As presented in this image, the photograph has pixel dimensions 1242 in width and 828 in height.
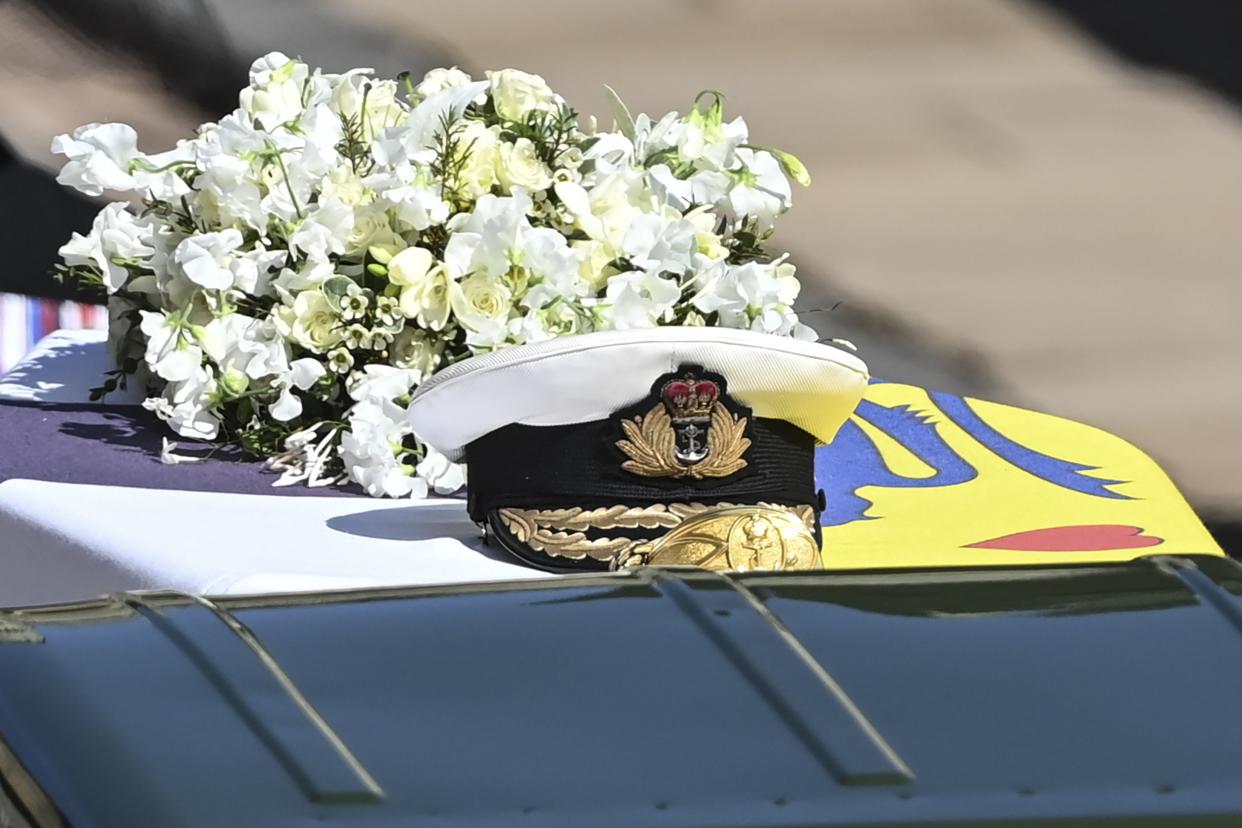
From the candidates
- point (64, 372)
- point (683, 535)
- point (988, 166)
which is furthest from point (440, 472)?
point (988, 166)

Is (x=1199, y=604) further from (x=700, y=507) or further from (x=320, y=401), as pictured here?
(x=320, y=401)

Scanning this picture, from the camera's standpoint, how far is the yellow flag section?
1498 mm

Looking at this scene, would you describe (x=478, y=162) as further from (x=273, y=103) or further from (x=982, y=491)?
(x=982, y=491)

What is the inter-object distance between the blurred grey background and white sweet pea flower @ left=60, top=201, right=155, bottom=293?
49.1 inches

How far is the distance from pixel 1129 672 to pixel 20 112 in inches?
107

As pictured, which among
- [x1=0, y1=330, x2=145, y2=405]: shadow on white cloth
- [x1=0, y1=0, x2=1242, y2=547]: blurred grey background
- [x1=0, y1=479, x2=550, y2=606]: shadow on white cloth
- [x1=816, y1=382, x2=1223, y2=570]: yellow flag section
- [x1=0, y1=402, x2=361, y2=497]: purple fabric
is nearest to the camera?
[x1=0, y1=479, x2=550, y2=606]: shadow on white cloth

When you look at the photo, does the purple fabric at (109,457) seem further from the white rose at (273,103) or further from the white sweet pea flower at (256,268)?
the white rose at (273,103)

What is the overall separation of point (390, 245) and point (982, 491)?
709 millimetres

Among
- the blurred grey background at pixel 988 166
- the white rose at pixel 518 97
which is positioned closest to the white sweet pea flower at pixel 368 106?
the white rose at pixel 518 97

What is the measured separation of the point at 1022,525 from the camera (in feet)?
5.34

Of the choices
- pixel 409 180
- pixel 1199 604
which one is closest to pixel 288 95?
pixel 409 180

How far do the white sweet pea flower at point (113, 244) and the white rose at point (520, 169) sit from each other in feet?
1.35

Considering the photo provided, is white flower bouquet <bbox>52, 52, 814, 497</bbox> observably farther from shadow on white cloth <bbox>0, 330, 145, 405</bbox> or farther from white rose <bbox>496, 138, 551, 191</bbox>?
shadow on white cloth <bbox>0, 330, 145, 405</bbox>

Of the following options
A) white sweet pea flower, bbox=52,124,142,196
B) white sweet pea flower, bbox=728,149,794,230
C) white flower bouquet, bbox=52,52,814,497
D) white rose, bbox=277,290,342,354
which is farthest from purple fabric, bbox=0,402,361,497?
white sweet pea flower, bbox=728,149,794,230
